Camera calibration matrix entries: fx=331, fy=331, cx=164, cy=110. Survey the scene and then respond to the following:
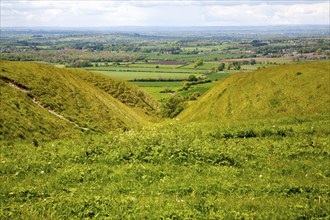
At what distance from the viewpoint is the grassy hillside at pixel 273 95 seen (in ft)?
148

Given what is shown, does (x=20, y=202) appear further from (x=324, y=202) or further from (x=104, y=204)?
(x=324, y=202)

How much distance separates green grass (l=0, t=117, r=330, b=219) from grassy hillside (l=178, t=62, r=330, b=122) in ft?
67.6

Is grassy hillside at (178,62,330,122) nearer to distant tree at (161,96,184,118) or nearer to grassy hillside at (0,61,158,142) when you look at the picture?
distant tree at (161,96,184,118)

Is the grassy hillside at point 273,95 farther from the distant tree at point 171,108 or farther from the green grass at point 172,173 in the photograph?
the distant tree at point 171,108

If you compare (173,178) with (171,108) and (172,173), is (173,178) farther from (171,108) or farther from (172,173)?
(171,108)

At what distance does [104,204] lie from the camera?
43.2 ft

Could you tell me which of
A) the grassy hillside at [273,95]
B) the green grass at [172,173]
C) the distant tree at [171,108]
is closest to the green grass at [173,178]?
the green grass at [172,173]

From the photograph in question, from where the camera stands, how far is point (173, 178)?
52.9 feet

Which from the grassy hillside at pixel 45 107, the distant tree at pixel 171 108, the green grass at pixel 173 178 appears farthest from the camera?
the distant tree at pixel 171 108

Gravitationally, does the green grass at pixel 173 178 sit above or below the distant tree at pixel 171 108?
above

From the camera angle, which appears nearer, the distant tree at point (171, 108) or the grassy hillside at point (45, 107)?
the grassy hillside at point (45, 107)

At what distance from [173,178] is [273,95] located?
38.2 m

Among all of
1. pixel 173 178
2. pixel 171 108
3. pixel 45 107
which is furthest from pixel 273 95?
pixel 173 178

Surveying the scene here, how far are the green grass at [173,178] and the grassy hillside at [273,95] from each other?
67.6ft
